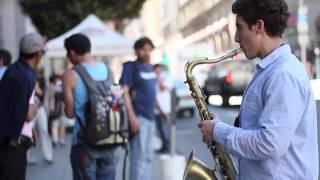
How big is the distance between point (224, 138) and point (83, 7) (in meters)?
19.3

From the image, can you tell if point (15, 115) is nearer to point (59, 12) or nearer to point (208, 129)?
point (208, 129)

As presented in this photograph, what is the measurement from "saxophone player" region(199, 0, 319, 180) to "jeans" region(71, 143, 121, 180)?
2.47 meters

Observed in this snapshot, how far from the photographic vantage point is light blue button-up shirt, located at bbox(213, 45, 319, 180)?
2715 millimetres

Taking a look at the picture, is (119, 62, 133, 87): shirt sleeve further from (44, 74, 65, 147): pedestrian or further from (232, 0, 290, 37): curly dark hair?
(44, 74, 65, 147): pedestrian

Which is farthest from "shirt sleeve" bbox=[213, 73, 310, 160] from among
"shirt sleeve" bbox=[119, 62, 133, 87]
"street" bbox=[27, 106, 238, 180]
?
"street" bbox=[27, 106, 238, 180]

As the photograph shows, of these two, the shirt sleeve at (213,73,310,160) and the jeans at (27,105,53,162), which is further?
the jeans at (27,105,53,162)

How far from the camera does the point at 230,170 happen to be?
3453 millimetres

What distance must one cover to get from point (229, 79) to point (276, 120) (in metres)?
23.7

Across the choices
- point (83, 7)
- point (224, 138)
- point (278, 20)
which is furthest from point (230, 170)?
point (83, 7)

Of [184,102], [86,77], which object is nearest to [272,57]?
[86,77]

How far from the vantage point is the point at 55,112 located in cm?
1372

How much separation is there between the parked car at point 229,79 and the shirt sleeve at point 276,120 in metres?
22.1

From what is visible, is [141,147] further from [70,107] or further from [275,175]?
[275,175]

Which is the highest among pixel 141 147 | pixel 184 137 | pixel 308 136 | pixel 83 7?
pixel 83 7
